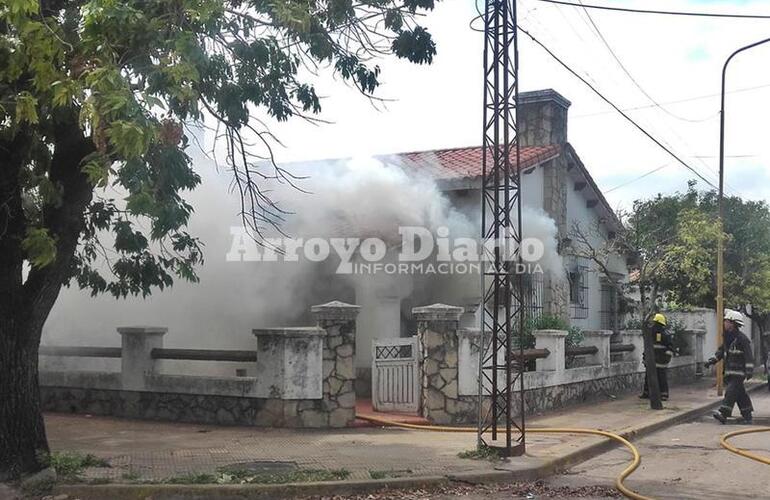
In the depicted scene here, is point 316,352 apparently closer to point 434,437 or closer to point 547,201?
point 434,437

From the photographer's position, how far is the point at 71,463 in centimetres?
721

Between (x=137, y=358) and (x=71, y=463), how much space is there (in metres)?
3.83

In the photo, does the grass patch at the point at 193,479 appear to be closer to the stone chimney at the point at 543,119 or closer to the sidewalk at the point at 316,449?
the sidewalk at the point at 316,449

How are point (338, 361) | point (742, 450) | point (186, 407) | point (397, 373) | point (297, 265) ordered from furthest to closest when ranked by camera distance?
1. point (297, 265)
2. point (397, 373)
3. point (186, 407)
4. point (338, 361)
5. point (742, 450)

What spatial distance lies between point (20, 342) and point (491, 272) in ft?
15.4

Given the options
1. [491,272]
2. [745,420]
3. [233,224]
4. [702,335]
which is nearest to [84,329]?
[233,224]

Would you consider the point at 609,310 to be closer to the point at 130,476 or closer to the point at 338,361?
the point at 338,361

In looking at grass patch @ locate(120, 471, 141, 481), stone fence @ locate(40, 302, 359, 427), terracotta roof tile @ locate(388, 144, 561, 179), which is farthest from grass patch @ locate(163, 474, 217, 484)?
terracotta roof tile @ locate(388, 144, 561, 179)

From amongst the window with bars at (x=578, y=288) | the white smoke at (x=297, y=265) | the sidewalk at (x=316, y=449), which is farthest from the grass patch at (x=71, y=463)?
the window with bars at (x=578, y=288)

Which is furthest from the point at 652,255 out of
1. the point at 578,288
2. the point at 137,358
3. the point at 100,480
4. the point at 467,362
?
the point at 100,480

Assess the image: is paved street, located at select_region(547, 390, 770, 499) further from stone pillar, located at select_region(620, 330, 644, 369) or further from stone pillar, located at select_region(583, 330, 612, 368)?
stone pillar, located at select_region(620, 330, 644, 369)

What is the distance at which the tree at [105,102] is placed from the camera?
5.73m

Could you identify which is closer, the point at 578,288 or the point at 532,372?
the point at 532,372

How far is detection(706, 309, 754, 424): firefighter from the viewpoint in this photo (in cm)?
1172
